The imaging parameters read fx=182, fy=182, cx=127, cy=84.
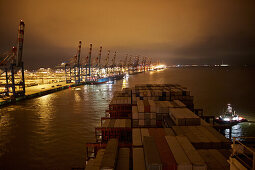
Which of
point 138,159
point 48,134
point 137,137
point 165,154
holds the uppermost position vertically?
point 165,154

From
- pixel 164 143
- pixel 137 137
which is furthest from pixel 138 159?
pixel 137 137

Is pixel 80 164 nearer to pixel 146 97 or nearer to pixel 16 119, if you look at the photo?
pixel 146 97

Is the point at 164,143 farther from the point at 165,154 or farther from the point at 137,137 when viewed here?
the point at 137,137

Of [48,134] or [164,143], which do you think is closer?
[164,143]

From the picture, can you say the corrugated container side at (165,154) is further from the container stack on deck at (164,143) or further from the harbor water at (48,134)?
the harbor water at (48,134)

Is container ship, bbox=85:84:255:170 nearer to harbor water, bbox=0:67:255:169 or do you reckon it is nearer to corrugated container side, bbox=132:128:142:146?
corrugated container side, bbox=132:128:142:146

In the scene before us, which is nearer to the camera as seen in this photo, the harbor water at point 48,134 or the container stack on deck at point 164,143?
the container stack on deck at point 164,143

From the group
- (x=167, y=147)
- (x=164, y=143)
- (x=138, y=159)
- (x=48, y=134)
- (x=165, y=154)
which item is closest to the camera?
(x=165, y=154)

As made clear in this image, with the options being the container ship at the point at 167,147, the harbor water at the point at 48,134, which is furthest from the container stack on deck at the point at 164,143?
the harbor water at the point at 48,134

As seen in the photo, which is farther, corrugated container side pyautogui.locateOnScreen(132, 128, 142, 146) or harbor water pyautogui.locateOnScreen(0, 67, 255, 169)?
harbor water pyautogui.locateOnScreen(0, 67, 255, 169)

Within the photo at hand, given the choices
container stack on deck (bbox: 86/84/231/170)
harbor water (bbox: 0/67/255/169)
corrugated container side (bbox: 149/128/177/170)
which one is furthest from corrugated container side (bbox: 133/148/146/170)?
harbor water (bbox: 0/67/255/169)

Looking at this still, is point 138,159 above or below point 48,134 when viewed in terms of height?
above

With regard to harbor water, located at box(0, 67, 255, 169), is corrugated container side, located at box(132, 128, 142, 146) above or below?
above

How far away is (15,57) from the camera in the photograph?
4672cm
